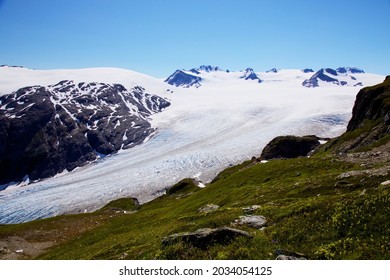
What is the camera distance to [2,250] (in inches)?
1861

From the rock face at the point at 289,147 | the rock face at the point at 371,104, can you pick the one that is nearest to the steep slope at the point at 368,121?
the rock face at the point at 371,104

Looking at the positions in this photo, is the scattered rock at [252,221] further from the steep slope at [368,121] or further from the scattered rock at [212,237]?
the steep slope at [368,121]

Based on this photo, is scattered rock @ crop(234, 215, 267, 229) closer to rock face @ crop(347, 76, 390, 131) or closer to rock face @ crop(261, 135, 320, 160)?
rock face @ crop(347, 76, 390, 131)

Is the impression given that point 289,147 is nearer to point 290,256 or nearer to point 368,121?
point 368,121

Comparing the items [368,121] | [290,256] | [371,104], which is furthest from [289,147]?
[290,256]

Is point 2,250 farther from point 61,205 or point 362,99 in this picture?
point 61,205

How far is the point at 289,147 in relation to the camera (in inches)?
4296

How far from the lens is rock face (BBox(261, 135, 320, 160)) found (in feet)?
354

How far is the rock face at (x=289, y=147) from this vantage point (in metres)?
108

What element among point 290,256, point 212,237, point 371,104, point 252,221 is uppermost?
point 371,104

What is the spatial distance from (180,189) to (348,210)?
9357 centimetres
